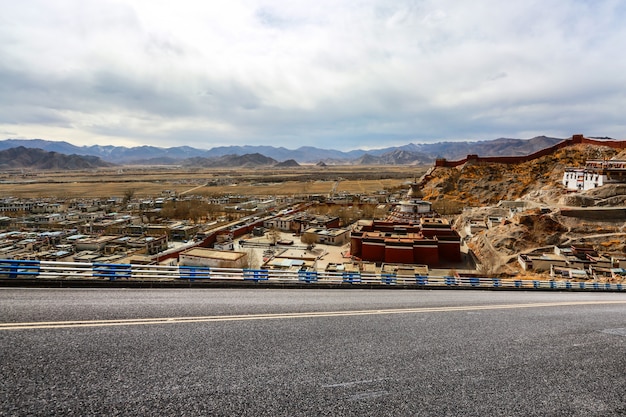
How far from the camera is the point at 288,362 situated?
15.2ft

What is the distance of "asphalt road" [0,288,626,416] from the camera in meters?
3.60

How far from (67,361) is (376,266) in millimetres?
25594

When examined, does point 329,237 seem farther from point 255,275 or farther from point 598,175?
point 598,175

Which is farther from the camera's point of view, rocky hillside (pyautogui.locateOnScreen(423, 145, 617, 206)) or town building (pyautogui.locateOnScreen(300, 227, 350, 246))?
rocky hillside (pyautogui.locateOnScreen(423, 145, 617, 206))

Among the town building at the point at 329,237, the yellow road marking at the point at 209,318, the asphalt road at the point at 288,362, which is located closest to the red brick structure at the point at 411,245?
the town building at the point at 329,237

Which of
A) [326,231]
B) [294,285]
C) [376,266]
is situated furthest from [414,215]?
[294,285]

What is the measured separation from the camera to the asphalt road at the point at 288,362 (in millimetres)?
3600

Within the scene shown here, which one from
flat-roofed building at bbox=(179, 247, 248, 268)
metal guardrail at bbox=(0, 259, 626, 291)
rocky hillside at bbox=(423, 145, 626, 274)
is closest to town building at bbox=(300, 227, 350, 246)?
flat-roofed building at bbox=(179, 247, 248, 268)

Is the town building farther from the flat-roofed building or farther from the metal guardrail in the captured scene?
the metal guardrail

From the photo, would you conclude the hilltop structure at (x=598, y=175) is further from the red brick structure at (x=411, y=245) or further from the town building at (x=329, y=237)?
the town building at (x=329, y=237)

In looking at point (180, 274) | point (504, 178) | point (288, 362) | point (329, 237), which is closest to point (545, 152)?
point (504, 178)

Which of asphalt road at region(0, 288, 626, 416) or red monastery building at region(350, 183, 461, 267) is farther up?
asphalt road at region(0, 288, 626, 416)

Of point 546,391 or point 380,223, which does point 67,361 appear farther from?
point 380,223

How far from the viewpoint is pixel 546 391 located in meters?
4.12
